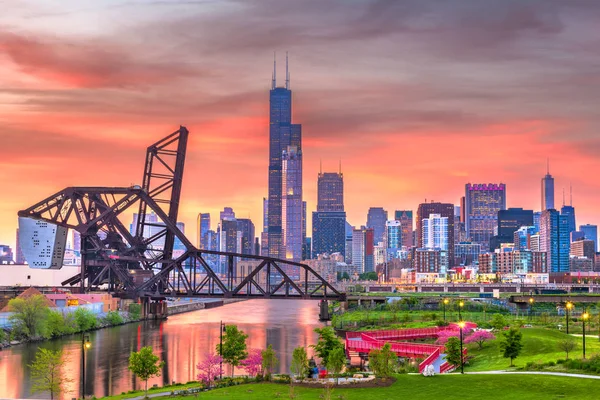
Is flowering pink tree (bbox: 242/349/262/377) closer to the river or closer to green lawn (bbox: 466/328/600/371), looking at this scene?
the river

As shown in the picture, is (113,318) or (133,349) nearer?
(133,349)

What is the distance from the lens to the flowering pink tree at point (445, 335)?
76750 millimetres

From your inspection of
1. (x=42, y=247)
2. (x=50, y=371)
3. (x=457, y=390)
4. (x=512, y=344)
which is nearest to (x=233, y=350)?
(x=50, y=371)

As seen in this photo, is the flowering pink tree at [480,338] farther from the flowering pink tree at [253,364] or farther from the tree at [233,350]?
the tree at [233,350]

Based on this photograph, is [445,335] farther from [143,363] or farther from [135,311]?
[135,311]

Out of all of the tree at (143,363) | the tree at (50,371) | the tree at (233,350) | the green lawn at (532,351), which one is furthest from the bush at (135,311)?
the tree at (143,363)

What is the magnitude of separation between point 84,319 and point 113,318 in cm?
1309

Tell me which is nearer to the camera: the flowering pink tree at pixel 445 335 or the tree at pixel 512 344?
the tree at pixel 512 344

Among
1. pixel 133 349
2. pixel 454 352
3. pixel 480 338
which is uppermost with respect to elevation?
pixel 454 352

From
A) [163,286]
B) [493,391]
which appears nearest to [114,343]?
[163,286]

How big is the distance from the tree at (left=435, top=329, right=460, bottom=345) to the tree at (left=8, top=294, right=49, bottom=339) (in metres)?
46.8

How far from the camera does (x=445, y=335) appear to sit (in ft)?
263

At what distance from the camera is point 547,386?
45562mm

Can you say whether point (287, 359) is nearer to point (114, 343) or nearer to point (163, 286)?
point (114, 343)
